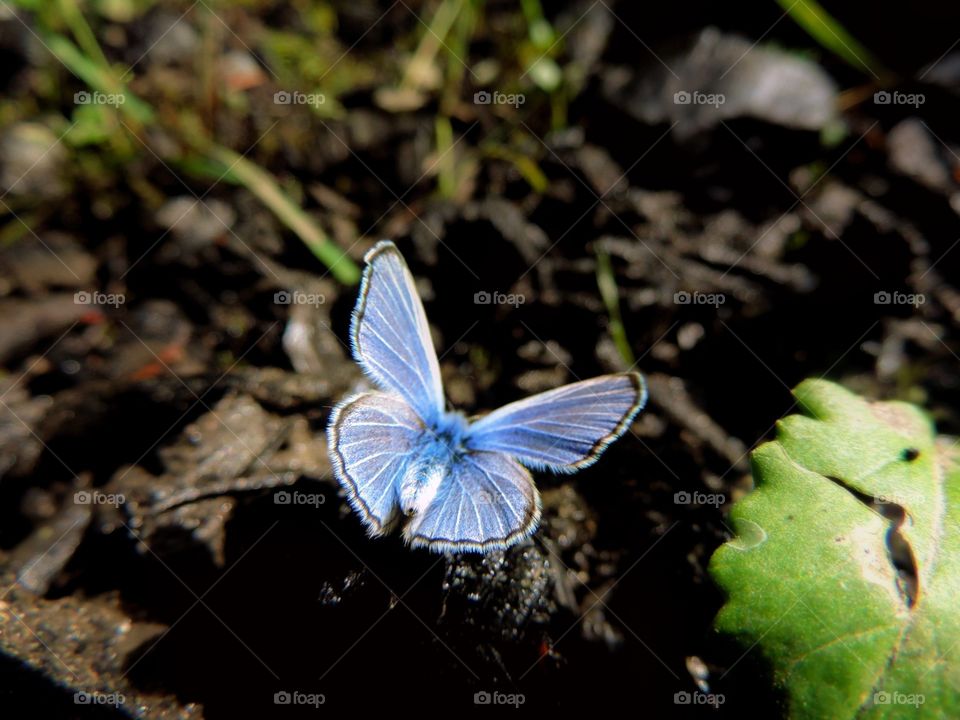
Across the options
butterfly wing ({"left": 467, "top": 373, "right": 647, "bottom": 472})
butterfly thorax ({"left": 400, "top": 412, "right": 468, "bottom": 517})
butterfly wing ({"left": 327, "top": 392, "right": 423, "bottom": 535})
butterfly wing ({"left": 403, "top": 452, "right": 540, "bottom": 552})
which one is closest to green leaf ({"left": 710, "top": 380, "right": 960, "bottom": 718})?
butterfly wing ({"left": 467, "top": 373, "right": 647, "bottom": 472})

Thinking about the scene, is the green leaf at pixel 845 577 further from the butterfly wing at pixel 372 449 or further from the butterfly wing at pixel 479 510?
the butterfly wing at pixel 372 449

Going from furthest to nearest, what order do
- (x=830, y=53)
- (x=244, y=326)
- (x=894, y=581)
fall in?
Answer: (x=830, y=53) < (x=244, y=326) < (x=894, y=581)

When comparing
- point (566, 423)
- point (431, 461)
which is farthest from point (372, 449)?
point (566, 423)

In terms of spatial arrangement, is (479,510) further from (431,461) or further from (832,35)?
(832,35)

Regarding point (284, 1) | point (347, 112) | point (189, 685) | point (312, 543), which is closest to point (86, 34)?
point (284, 1)

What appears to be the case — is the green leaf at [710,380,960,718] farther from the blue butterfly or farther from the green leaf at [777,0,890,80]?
the green leaf at [777,0,890,80]

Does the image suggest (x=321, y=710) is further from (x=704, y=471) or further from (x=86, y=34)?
(x=86, y=34)

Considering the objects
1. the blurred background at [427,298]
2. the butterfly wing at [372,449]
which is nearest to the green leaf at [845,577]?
the blurred background at [427,298]
